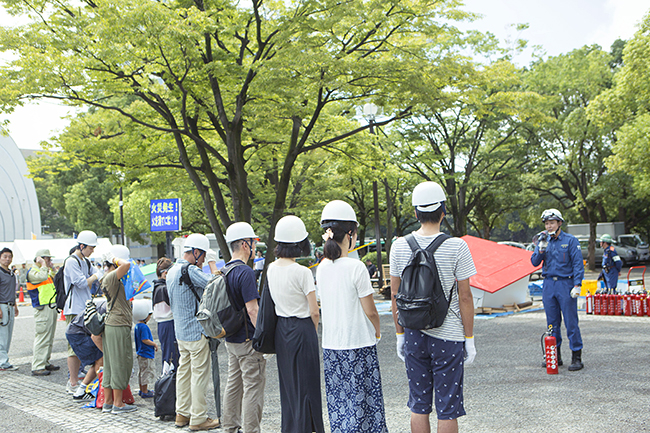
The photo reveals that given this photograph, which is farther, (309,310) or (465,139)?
(465,139)

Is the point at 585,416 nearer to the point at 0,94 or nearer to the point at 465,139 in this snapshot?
the point at 0,94

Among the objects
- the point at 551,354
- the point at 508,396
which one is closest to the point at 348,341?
the point at 508,396

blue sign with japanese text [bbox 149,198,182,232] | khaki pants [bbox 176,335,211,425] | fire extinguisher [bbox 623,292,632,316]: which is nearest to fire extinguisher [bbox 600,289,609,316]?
fire extinguisher [bbox 623,292,632,316]

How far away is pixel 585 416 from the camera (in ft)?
15.3

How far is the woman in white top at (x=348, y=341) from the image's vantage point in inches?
136

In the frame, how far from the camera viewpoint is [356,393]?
135 inches

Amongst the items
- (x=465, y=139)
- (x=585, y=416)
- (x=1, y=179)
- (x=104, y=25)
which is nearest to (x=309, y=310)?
(x=585, y=416)

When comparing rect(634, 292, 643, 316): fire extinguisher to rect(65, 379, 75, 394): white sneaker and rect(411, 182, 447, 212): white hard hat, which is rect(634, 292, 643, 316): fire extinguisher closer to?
rect(411, 182, 447, 212): white hard hat

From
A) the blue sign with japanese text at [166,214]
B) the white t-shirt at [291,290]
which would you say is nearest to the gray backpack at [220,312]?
the white t-shirt at [291,290]

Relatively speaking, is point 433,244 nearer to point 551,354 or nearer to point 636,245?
point 551,354

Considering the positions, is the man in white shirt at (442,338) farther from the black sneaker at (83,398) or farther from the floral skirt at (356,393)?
the black sneaker at (83,398)

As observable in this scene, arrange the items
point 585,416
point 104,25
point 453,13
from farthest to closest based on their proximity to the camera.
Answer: point 453,13 < point 104,25 < point 585,416

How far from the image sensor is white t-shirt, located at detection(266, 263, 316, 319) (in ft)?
12.2

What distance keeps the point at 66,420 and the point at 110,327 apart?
1.03 meters
